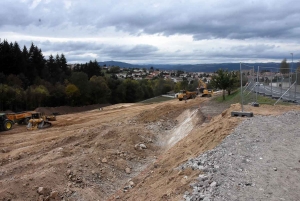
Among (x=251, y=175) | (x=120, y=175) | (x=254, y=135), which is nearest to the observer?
(x=251, y=175)

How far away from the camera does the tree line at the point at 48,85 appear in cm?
5122

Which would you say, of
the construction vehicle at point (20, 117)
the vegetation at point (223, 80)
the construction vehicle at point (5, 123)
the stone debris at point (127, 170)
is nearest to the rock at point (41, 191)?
the stone debris at point (127, 170)

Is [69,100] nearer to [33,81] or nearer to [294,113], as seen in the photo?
[33,81]

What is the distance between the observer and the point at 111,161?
1588 cm

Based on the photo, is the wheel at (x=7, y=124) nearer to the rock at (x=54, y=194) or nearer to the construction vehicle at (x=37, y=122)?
the construction vehicle at (x=37, y=122)

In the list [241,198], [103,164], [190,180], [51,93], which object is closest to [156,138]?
[103,164]

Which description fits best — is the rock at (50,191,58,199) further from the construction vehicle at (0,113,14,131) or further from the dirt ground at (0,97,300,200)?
the construction vehicle at (0,113,14,131)

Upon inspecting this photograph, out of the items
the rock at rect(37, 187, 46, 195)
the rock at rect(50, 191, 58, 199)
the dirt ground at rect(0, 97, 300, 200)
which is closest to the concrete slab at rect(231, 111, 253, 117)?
the dirt ground at rect(0, 97, 300, 200)

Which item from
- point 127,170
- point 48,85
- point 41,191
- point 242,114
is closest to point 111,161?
point 127,170

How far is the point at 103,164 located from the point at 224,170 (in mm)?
8240

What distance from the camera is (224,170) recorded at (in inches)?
330

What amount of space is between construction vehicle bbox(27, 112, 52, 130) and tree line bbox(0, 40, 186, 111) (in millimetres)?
19878

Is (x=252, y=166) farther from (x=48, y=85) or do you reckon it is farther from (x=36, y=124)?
(x=48, y=85)

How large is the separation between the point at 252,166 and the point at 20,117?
88.6 ft
